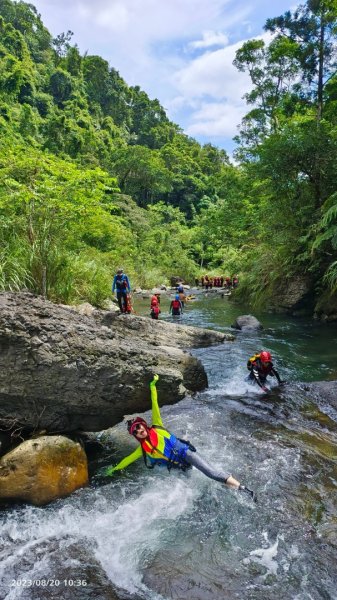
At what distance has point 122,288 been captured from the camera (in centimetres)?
1027

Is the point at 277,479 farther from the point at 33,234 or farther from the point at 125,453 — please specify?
the point at 33,234

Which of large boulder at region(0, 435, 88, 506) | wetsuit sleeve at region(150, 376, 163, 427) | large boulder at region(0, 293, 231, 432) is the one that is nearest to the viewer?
large boulder at region(0, 435, 88, 506)

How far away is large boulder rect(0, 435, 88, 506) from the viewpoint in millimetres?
4004

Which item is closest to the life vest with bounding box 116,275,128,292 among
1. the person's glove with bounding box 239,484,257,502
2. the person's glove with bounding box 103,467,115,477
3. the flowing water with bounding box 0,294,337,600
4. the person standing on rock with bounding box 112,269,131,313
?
the person standing on rock with bounding box 112,269,131,313

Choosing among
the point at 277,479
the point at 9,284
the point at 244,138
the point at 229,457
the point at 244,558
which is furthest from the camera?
the point at 244,138

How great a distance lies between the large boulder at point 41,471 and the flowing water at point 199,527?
13 centimetres

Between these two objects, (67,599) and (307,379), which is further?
(307,379)

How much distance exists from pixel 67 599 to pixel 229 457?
2.79 m

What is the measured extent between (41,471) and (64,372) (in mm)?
1137

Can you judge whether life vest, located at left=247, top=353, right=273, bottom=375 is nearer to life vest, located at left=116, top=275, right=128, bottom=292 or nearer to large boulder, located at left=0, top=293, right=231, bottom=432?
large boulder, located at left=0, top=293, right=231, bottom=432

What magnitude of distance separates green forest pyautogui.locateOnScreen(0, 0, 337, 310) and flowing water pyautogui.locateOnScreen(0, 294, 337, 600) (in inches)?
208

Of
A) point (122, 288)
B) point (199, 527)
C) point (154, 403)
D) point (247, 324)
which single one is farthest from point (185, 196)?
point (199, 527)

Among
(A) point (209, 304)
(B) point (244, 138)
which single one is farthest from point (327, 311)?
(B) point (244, 138)

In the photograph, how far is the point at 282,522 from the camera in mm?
3885
